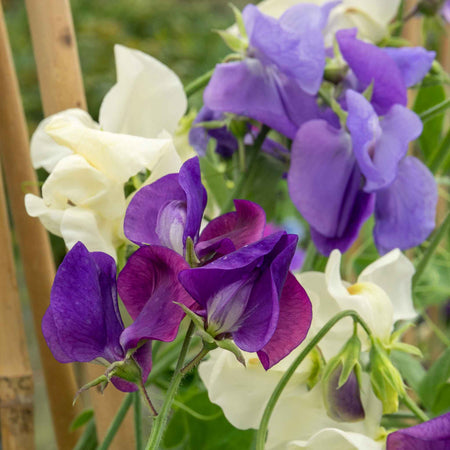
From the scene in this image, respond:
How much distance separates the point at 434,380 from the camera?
0.53 m

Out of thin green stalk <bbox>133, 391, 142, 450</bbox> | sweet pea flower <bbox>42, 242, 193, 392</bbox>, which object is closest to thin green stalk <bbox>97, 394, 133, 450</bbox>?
thin green stalk <bbox>133, 391, 142, 450</bbox>

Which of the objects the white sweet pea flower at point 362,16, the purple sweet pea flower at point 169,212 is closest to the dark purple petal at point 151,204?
the purple sweet pea flower at point 169,212

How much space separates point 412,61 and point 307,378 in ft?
0.69

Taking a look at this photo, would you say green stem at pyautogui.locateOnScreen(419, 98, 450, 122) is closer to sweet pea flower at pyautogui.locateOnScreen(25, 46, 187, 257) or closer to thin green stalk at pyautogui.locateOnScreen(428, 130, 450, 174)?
thin green stalk at pyautogui.locateOnScreen(428, 130, 450, 174)

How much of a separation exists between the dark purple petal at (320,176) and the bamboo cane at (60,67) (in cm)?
16

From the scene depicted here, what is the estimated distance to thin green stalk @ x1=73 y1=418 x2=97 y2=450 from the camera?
525 millimetres

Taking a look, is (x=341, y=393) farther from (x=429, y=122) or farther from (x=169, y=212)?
(x=429, y=122)

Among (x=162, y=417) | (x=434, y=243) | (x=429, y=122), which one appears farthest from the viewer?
(x=429, y=122)

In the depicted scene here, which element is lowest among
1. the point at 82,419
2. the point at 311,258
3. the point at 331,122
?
the point at 82,419

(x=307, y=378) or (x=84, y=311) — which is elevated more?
(x=84, y=311)

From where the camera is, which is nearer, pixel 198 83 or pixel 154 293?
pixel 154 293

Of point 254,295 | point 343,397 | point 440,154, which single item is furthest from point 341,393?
point 440,154

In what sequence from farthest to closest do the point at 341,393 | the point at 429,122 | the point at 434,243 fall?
the point at 429,122 → the point at 434,243 → the point at 341,393

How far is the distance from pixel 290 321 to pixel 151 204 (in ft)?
0.27
